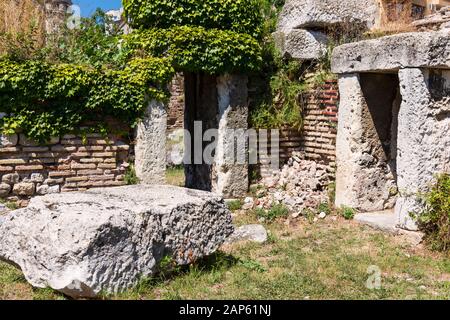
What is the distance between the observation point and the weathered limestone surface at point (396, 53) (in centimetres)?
613

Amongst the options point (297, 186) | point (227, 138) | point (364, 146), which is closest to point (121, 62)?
point (227, 138)

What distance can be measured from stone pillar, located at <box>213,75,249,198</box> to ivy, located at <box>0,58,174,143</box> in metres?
1.23

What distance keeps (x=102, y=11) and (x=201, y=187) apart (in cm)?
377

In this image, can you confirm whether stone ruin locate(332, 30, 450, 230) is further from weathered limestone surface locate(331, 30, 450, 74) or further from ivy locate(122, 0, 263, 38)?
ivy locate(122, 0, 263, 38)

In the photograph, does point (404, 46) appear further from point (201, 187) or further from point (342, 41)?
point (201, 187)

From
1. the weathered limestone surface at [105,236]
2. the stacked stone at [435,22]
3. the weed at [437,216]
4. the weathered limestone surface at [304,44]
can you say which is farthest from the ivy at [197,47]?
the weed at [437,216]

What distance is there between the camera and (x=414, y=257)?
5.82 m

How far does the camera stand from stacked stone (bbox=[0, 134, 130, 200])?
23.2 feet

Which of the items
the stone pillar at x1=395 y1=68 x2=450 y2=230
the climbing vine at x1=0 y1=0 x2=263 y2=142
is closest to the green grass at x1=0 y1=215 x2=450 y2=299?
the stone pillar at x1=395 y1=68 x2=450 y2=230

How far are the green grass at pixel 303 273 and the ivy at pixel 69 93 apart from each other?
2523mm

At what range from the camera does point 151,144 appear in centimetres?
788

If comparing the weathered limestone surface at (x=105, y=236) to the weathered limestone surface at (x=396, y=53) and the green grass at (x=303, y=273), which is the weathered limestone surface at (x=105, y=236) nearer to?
the green grass at (x=303, y=273)

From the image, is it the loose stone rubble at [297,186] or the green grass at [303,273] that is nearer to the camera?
the green grass at [303,273]

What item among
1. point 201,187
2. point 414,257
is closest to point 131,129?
point 201,187
